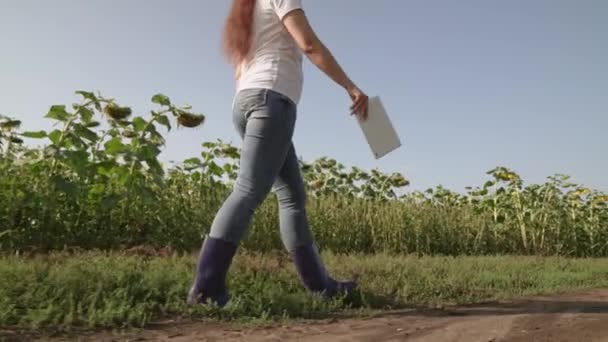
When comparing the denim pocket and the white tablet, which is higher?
the denim pocket

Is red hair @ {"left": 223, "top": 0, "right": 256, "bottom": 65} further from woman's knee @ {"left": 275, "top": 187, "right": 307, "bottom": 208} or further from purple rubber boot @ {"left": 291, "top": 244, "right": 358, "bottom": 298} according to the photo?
purple rubber boot @ {"left": 291, "top": 244, "right": 358, "bottom": 298}

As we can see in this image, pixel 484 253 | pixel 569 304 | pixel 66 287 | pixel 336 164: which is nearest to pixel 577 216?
pixel 484 253

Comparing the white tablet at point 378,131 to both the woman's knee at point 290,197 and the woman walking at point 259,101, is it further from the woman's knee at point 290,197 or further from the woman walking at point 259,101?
the woman's knee at point 290,197

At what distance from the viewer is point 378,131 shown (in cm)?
302

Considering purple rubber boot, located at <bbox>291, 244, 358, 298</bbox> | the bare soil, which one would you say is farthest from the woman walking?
purple rubber boot, located at <bbox>291, 244, 358, 298</bbox>

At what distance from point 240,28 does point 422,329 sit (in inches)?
70.5

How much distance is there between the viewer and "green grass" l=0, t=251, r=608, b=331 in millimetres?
2594

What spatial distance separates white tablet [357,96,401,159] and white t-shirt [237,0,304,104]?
1.27 ft

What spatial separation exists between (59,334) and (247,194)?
1.04m

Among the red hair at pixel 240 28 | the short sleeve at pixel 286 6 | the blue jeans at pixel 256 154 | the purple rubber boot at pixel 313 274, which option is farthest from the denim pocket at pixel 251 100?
the purple rubber boot at pixel 313 274

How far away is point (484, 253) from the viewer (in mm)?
8281

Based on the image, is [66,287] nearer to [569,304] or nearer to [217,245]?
[217,245]

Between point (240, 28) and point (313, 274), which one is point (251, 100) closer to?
point (240, 28)

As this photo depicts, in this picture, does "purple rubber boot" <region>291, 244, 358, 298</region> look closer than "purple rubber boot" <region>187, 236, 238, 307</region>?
No
